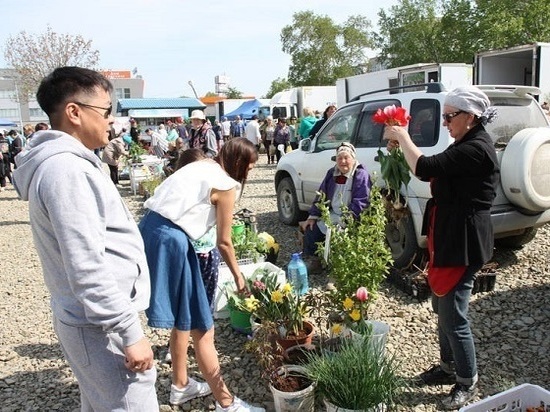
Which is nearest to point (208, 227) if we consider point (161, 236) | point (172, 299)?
point (161, 236)

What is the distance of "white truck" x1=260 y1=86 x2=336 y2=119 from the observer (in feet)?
86.5

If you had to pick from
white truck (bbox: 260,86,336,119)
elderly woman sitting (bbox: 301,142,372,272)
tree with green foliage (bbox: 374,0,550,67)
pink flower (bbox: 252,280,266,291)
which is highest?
tree with green foliage (bbox: 374,0,550,67)

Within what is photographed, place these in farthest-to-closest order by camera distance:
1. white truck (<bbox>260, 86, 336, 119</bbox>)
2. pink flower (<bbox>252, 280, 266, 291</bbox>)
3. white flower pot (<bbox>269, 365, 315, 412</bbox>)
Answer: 1. white truck (<bbox>260, 86, 336, 119</bbox>)
2. pink flower (<bbox>252, 280, 266, 291</bbox>)
3. white flower pot (<bbox>269, 365, 315, 412</bbox>)

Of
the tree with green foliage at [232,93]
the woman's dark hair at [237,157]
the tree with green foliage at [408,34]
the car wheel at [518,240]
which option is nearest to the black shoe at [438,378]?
the woman's dark hair at [237,157]

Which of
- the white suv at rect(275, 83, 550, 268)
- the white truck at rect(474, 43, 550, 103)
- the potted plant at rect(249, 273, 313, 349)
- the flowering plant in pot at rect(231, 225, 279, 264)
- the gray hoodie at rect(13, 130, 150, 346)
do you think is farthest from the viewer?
the white truck at rect(474, 43, 550, 103)

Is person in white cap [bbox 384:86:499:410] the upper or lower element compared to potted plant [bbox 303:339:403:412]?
upper

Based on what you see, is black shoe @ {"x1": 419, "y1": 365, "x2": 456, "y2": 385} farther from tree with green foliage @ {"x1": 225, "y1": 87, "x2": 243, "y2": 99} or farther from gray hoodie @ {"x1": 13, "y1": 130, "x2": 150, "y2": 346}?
tree with green foliage @ {"x1": 225, "y1": 87, "x2": 243, "y2": 99}

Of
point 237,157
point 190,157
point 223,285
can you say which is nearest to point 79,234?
point 237,157

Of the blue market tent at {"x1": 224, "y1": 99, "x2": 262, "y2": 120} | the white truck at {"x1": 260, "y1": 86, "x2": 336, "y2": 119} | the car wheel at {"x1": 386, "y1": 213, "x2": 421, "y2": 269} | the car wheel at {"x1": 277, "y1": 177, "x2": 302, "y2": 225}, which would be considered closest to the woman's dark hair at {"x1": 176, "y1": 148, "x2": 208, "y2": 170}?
the car wheel at {"x1": 386, "y1": 213, "x2": 421, "y2": 269}

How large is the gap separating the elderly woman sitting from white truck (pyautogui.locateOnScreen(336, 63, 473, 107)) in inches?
288

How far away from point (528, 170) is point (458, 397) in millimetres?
2333

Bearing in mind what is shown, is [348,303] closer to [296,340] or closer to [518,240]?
[296,340]

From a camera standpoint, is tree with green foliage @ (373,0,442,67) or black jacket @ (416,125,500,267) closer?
black jacket @ (416,125,500,267)

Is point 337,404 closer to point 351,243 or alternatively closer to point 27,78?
point 351,243
